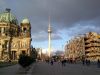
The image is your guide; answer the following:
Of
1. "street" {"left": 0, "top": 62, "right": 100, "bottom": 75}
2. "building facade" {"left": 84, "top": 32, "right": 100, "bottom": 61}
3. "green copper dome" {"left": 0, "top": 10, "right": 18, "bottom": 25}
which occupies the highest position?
"green copper dome" {"left": 0, "top": 10, "right": 18, "bottom": 25}

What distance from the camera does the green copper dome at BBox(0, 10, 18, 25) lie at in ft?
536

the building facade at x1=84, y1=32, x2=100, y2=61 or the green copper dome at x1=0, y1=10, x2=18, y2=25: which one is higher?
the green copper dome at x1=0, y1=10, x2=18, y2=25

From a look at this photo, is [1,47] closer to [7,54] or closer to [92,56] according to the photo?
[7,54]

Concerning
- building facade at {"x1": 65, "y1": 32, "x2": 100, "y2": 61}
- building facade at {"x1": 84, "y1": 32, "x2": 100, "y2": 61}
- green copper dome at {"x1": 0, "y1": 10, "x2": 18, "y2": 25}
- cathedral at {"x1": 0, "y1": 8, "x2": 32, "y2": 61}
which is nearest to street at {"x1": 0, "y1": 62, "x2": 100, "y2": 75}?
building facade at {"x1": 84, "y1": 32, "x2": 100, "y2": 61}

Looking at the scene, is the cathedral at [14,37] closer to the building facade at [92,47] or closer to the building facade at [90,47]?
the building facade at [90,47]

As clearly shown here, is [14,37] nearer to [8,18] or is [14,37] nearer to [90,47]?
[8,18]

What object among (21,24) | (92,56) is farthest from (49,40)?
(92,56)

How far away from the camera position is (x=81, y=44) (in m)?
163

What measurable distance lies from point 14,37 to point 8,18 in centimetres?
1286

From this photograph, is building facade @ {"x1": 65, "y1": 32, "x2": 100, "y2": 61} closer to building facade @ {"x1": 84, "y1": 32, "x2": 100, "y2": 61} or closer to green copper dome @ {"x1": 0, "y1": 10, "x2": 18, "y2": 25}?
building facade @ {"x1": 84, "y1": 32, "x2": 100, "y2": 61}

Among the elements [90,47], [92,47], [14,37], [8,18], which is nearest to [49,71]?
[92,47]

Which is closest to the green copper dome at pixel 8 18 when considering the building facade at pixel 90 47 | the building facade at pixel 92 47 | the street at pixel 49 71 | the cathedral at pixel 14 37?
the cathedral at pixel 14 37

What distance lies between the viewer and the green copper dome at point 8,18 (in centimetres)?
16350

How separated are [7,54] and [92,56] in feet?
141
